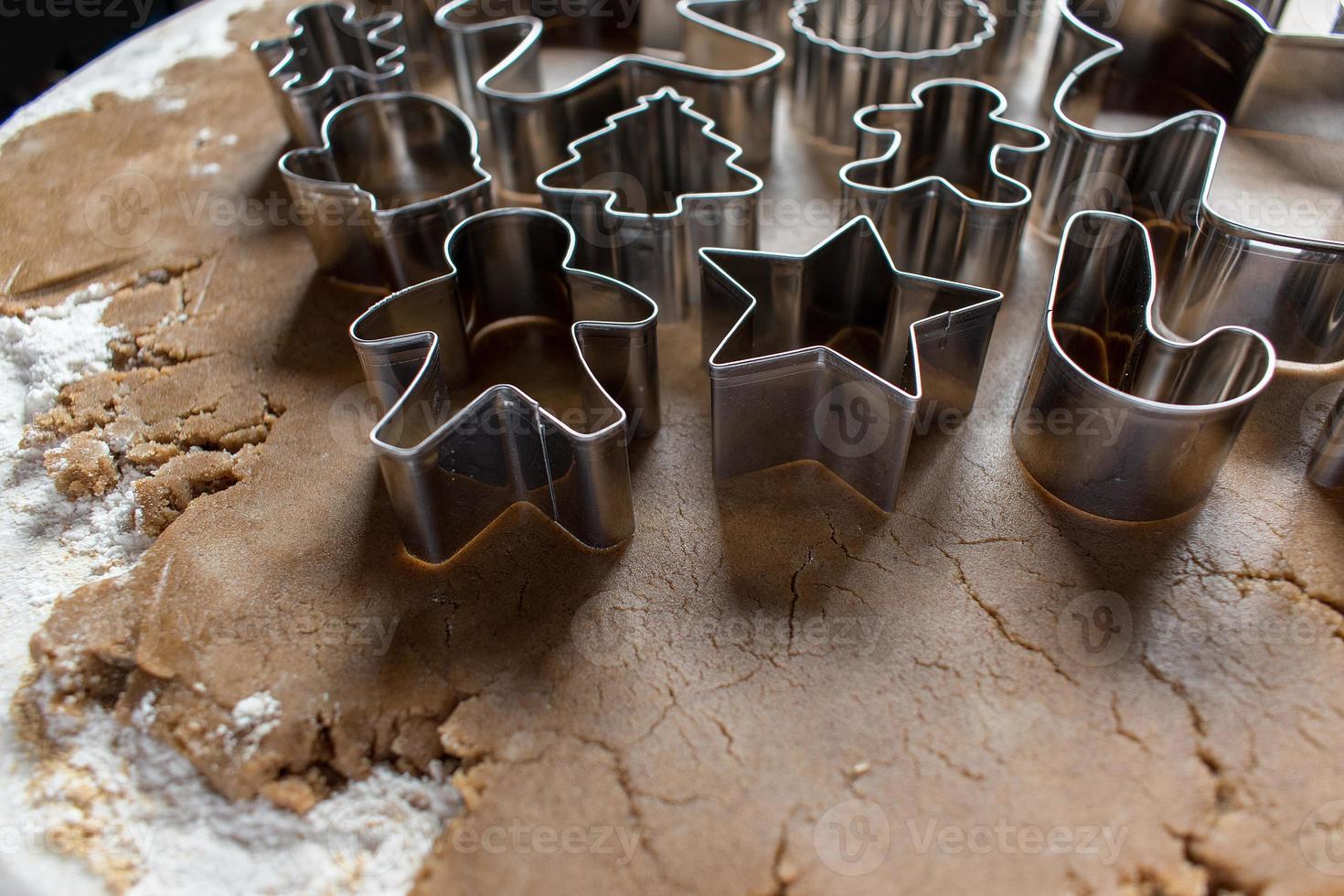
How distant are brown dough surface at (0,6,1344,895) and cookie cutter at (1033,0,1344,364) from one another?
8.6 inches

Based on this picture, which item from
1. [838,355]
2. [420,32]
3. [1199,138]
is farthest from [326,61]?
[1199,138]

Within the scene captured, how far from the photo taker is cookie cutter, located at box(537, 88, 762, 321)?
233 centimetres

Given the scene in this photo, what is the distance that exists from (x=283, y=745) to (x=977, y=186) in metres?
2.35

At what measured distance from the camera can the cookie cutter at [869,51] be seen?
2758 mm

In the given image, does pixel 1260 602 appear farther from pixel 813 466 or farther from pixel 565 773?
pixel 565 773

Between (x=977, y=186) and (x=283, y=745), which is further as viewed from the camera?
(x=977, y=186)

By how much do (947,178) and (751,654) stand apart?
178 cm

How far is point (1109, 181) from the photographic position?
2508 millimetres

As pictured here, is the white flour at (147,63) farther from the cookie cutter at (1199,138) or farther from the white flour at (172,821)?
the cookie cutter at (1199,138)

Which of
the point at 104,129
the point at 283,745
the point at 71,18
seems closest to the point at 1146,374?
the point at 283,745

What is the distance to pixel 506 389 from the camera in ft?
5.87

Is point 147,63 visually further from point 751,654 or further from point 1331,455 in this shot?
point 1331,455

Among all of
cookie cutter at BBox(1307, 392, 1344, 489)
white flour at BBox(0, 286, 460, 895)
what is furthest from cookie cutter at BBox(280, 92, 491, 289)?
cookie cutter at BBox(1307, 392, 1344, 489)

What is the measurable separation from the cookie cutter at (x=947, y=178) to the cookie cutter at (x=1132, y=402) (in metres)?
0.22
